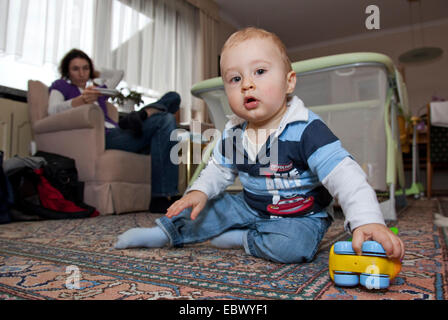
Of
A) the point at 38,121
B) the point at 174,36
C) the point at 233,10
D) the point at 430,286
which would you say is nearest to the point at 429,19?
the point at 233,10

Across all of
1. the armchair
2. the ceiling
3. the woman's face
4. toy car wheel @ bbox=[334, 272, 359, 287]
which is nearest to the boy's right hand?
toy car wheel @ bbox=[334, 272, 359, 287]

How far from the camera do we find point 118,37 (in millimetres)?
2930

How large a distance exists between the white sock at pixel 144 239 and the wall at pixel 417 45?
4358 millimetres

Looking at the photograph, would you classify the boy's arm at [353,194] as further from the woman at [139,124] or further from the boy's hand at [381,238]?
the woman at [139,124]

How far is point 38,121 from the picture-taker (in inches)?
73.9

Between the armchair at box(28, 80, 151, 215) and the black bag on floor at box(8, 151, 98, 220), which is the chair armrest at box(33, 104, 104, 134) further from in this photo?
the black bag on floor at box(8, 151, 98, 220)

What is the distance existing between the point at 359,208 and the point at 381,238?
0.06 m

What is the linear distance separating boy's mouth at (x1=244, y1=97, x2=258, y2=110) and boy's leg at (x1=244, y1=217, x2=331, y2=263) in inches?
8.7

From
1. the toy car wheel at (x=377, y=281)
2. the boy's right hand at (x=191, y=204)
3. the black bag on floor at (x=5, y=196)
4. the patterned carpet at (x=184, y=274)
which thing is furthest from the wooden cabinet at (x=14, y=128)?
the toy car wheel at (x=377, y=281)

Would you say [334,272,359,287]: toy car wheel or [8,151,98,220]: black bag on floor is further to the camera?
[8,151,98,220]: black bag on floor

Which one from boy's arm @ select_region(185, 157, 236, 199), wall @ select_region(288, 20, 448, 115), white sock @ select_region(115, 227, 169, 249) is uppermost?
wall @ select_region(288, 20, 448, 115)

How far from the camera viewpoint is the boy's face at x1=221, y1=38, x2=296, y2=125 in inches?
24.7

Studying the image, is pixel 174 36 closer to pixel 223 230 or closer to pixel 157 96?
pixel 157 96

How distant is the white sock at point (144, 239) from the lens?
29.4 inches
